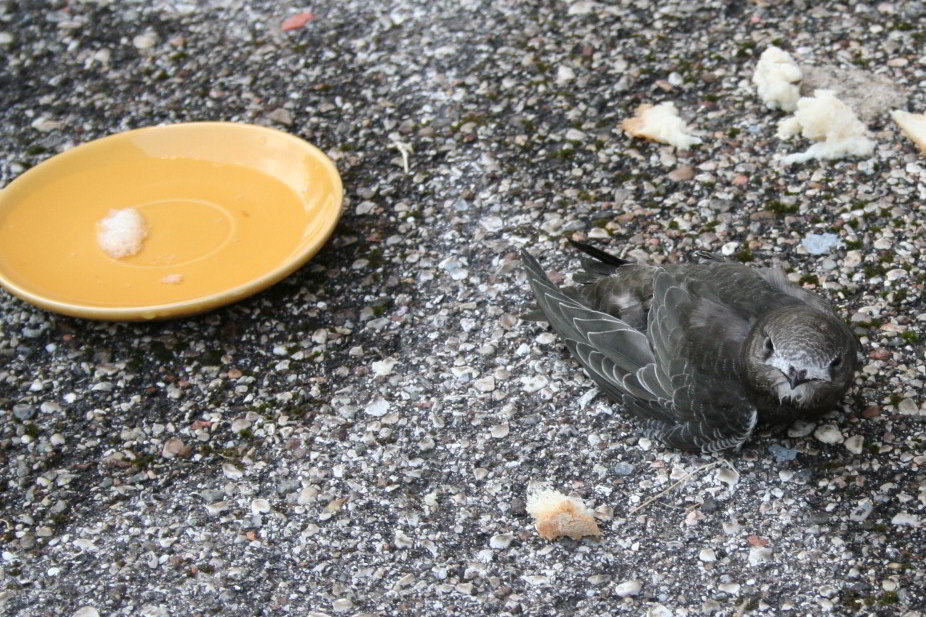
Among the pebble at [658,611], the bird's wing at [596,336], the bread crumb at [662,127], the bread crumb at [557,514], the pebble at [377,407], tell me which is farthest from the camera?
the bread crumb at [662,127]

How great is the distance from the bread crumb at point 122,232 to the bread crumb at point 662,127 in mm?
2126

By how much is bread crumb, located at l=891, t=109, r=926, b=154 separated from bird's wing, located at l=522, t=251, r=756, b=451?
1617 mm

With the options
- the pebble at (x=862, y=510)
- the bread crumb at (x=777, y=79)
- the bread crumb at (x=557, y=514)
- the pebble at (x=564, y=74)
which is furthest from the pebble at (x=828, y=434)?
the pebble at (x=564, y=74)

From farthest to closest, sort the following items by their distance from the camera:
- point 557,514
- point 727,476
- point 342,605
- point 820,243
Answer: point 820,243 → point 727,476 → point 557,514 → point 342,605

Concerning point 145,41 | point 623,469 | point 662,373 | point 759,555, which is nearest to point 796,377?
point 662,373

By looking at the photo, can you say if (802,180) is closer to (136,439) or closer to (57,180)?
A: (136,439)

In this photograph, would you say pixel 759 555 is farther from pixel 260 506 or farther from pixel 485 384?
pixel 260 506

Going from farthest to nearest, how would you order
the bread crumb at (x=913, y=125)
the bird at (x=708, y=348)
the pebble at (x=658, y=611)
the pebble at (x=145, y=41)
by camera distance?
the pebble at (x=145, y=41)
the bread crumb at (x=913, y=125)
the bird at (x=708, y=348)
the pebble at (x=658, y=611)

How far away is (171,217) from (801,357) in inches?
104

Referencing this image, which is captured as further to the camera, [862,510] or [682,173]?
[682,173]

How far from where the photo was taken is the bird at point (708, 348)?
9.62 feet

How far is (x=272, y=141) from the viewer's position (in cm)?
440

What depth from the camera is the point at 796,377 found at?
290cm

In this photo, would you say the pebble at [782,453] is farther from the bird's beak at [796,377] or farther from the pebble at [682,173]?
the pebble at [682,173]
